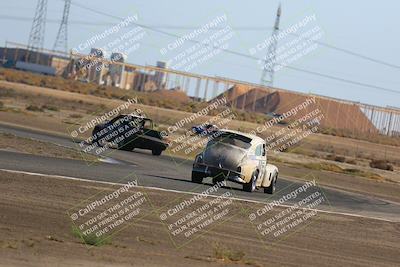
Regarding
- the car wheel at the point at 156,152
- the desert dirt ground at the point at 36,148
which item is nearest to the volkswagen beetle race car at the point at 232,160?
the desert dirt ground at the point at 36,148

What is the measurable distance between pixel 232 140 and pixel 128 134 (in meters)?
13.4

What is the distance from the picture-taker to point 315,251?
15.6 m

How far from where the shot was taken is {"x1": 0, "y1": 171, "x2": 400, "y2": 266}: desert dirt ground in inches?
467

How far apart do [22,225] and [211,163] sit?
1130cm

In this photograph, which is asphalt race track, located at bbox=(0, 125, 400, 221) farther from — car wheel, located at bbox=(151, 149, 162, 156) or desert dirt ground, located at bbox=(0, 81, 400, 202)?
car wheel, located at bbox=(151, 149, 162, 156)

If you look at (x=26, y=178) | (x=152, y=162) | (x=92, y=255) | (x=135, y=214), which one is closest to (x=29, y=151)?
(x=152, y=162)

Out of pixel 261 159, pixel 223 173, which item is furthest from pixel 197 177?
pixel 261 159

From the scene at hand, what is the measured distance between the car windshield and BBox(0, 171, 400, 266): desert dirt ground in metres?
3.59

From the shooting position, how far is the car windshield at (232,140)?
24.8 metres

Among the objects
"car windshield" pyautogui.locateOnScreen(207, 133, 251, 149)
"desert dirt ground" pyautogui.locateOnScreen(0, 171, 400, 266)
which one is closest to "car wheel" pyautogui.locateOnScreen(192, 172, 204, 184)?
"car windshield" pyautogui.locateOnScreen(207, 133, 251, 149)

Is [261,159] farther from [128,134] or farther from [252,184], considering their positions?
[128,134]

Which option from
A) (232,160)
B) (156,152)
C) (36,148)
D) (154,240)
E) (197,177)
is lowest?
(156,152)

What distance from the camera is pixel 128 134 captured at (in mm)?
37781

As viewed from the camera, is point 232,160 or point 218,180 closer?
point 232,160
